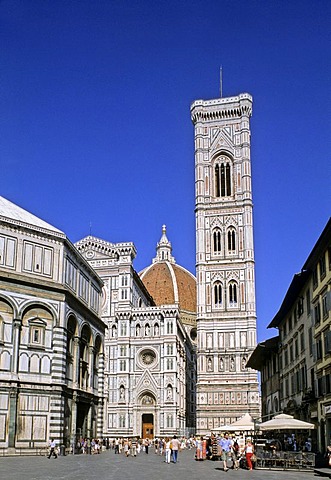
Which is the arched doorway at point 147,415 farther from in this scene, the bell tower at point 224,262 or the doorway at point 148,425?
the bell tower at point 224,262

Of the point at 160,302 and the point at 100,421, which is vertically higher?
the point at 160,302

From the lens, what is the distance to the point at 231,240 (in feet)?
297

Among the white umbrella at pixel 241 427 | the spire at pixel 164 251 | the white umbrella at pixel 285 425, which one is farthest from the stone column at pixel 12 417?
the spire at pixel 164 251

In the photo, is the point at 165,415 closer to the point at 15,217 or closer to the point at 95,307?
the point at 95,307

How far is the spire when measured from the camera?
6004 inches

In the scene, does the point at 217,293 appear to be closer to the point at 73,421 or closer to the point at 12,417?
the point at 73,421

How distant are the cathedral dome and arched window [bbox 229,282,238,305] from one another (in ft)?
153

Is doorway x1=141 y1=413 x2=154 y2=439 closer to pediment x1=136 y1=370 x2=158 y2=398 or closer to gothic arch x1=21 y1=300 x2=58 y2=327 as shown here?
pediment x1=136 y1=370 x2=158 y2=398

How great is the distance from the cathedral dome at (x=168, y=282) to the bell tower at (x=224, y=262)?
148 feet

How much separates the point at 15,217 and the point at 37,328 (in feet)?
23.2

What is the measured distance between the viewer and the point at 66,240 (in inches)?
1560

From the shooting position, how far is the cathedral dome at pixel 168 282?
137m

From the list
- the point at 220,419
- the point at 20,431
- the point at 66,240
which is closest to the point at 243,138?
the point at 220,419

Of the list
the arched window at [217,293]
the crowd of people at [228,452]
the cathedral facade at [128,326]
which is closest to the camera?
the crowd of people at [228,452]
